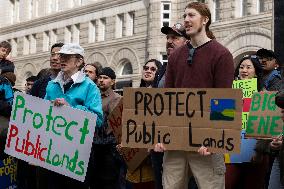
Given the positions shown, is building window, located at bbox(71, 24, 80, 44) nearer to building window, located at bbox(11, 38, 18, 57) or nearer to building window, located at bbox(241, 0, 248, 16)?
building window, located at bbox(11, 38, 18, 57)

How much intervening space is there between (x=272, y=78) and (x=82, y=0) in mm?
34522

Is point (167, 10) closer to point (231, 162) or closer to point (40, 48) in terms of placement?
point (40, 48)

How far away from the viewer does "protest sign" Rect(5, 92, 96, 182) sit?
584 cm

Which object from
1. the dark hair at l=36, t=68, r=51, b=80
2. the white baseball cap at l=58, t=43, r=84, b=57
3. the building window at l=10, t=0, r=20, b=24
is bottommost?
the dark hair at l=36, t=68, r=51, b=80

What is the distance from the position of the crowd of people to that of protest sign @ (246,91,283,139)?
0.46 ft

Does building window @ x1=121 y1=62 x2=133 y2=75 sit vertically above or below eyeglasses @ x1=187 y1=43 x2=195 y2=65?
above

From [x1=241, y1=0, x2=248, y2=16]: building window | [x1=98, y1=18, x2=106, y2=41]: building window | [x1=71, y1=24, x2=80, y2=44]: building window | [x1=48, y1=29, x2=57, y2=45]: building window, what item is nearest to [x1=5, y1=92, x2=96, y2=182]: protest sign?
[x1=241, y1=0, x2=248, y2=16]: building window

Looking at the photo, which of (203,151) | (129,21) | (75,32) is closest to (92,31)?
(75,32)

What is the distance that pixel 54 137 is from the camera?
595cm

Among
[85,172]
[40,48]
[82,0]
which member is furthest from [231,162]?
[40,48]

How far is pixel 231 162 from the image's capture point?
21.8 ft

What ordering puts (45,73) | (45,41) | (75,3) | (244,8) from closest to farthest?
(45,73)
(244,8)
(75,3)
(45,41)

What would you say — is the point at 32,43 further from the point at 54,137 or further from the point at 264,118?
the point at 264,118

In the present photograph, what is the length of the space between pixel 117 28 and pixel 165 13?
486 cm
